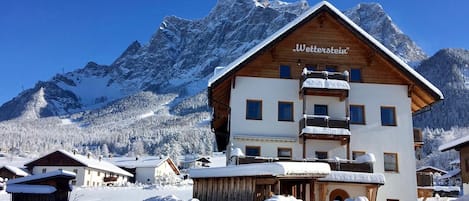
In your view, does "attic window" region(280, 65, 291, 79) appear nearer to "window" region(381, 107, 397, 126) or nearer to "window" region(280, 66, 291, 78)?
"window" region(280, 66, 291, 78)

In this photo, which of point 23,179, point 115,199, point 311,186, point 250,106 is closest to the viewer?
point 23,179

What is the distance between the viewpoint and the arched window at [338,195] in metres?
26.1

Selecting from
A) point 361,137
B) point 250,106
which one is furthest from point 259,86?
point 361,137

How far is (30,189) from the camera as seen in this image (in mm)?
16984

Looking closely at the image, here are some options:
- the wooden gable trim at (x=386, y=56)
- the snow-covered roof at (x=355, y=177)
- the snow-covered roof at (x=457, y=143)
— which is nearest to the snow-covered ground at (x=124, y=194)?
the snow-covered roof at (x=355, y=177)

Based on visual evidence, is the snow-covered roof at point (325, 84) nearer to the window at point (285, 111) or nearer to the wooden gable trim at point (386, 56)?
the window at point (285, 111)

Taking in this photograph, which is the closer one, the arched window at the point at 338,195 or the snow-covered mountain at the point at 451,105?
the arched window at the point at 338,195

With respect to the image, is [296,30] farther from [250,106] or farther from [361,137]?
[361,137]

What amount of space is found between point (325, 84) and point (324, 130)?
8.26 feet

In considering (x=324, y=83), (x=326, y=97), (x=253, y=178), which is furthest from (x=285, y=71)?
(x=253, y=178)

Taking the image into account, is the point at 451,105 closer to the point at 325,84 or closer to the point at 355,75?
the point at 355,75

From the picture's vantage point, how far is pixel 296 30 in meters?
29.0

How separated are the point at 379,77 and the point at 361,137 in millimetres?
3617

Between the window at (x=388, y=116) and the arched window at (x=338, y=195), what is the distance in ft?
17.2
